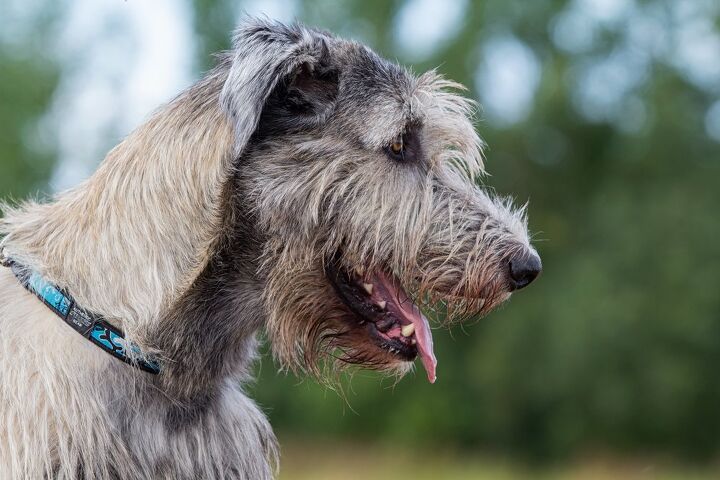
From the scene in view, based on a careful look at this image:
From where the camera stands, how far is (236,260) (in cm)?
431

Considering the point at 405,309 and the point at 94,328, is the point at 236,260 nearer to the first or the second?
the point at 94,328

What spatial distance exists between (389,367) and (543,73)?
66.6 ft

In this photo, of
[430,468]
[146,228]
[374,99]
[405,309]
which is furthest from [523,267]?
[430,468]

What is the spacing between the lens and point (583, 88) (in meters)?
24.0

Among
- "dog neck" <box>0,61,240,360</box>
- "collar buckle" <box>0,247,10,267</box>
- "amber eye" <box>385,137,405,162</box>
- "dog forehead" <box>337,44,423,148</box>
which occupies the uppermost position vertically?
"dog forehead" <box>337,44,423,148</box>

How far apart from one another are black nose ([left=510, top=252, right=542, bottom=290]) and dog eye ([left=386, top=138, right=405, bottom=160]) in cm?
70

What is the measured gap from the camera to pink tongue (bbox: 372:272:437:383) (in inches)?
175

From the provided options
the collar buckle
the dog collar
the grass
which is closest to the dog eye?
the dog collar

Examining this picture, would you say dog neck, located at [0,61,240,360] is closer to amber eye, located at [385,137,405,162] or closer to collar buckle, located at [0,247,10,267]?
collar buckle, located at [0,247,10,267]

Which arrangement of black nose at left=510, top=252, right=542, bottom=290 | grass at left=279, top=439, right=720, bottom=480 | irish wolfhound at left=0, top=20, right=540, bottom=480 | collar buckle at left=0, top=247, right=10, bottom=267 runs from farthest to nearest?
grass at left=279, top=439, right=720, bottom=480
black nose at left=510, top=252, right=542, bottom=290
collar buckle at left=0, top=247, right=10, bottom=267
irish wolfhound at left=0, top=20, right=540, bottom=480

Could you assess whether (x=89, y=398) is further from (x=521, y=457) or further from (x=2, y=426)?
(x=521, y=457)

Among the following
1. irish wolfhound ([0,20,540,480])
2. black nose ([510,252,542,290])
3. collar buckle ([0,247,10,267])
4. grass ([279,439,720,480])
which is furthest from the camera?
grass ([279,439,720,480])

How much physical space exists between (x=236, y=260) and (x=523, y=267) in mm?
1295

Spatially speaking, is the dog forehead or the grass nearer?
the dog forehead
